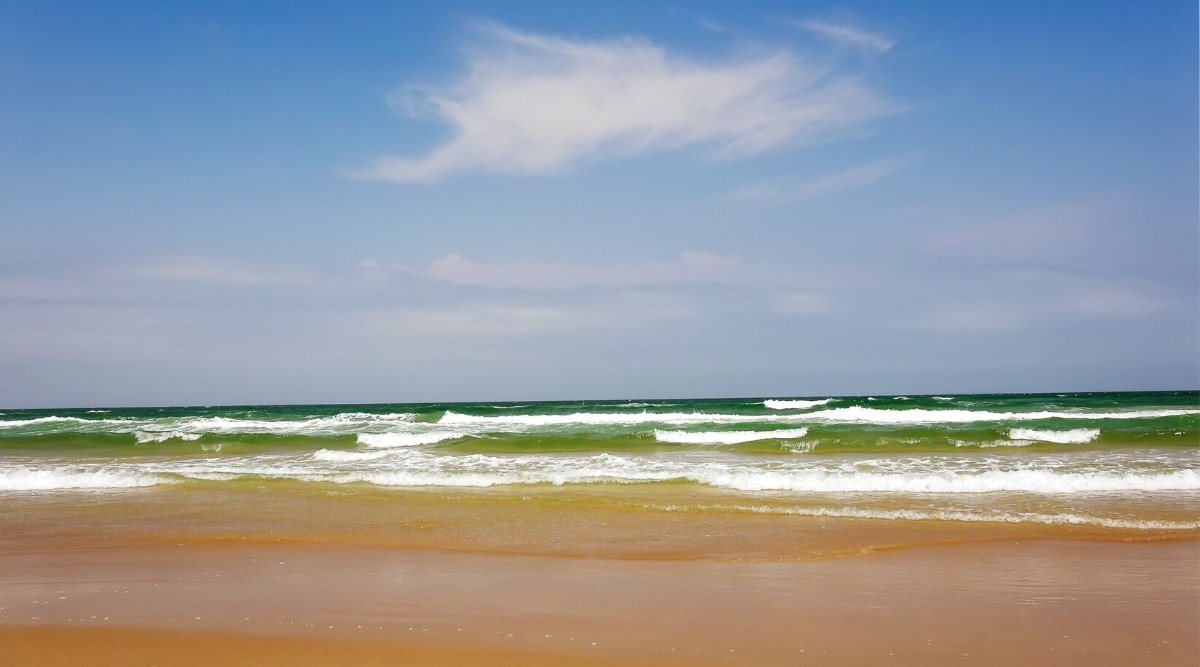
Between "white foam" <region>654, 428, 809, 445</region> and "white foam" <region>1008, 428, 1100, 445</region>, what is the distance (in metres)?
6.07

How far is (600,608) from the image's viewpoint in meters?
5.72

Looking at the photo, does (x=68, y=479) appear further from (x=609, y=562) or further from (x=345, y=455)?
(x=609, y=562)

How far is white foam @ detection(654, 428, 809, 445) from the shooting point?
21.6 m

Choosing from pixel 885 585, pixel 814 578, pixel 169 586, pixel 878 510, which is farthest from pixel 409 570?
pixel 878 510

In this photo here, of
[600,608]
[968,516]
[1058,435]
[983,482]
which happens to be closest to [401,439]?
[983,482]

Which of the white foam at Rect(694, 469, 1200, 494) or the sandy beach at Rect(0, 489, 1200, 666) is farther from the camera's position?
the white foam at Rect(694, 469, 1200, 494)

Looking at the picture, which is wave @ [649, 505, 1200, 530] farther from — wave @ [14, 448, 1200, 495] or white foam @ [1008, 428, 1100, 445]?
white foam @ [1008, 428, 1100, 445]

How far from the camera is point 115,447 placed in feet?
73.0

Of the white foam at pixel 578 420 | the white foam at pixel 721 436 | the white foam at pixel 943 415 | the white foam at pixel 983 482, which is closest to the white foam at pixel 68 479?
the white foam at pixel 983 482

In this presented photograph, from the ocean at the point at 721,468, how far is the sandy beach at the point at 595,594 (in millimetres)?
1340

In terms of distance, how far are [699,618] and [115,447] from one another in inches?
919

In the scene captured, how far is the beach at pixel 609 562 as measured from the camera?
16.3ft

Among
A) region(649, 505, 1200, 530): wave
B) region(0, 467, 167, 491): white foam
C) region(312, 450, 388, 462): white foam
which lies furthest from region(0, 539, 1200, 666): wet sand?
region(312, 450, 388, 462): white foam

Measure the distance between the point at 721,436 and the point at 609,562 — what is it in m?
16.3
